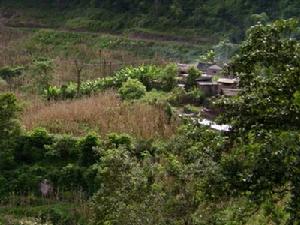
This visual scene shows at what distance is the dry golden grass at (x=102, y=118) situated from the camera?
47.1ft

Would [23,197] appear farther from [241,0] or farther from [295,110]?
[241,0]

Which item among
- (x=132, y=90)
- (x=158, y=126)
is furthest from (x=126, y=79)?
(x=158, y=126)

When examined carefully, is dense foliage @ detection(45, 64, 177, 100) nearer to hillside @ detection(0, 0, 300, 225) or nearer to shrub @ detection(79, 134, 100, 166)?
hillside @ detection(0, 0, 300, 225)

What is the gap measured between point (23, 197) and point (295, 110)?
762 centimetres

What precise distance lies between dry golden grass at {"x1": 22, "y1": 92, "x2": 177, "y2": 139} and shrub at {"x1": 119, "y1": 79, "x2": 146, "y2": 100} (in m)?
0.67

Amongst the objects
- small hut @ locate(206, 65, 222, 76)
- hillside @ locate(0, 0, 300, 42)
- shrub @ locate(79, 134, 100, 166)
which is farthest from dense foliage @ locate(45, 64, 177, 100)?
hillside @ locate(0, 0, 300, 42)

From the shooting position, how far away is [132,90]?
680 inches

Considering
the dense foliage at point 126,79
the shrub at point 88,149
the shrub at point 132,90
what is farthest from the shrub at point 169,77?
the shrub at point 88,149

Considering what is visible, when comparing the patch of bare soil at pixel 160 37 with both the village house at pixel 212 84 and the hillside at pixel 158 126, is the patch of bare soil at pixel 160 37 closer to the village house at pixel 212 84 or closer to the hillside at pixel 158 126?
the hillside at pixel 158 126

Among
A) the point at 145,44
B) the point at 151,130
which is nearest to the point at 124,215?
the point at 151,130

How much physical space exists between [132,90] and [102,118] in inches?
94.2

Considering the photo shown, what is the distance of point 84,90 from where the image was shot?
18.6 meters

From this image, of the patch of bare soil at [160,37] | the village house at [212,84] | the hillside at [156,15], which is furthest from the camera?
the patch of bare soil at [160,37]

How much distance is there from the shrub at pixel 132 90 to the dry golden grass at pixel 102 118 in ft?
2.20
